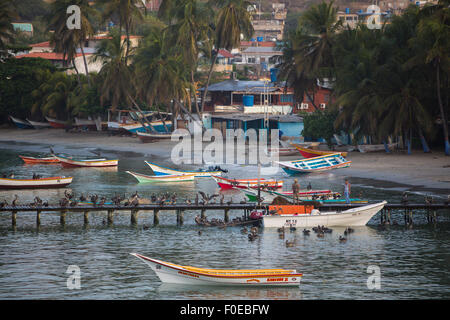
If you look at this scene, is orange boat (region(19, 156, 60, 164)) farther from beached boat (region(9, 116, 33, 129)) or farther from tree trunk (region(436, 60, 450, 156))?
tree trunk (region(436, 60, 450, 156))

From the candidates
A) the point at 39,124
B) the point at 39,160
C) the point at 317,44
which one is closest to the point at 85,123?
the point at 39,124

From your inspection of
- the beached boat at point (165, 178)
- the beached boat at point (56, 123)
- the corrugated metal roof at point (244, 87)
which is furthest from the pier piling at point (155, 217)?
the beached boat at point (56, 123)

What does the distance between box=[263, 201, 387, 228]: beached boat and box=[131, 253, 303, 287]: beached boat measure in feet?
38.4

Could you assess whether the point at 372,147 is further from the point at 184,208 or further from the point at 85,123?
the point at 85,123

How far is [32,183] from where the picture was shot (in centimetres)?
6200

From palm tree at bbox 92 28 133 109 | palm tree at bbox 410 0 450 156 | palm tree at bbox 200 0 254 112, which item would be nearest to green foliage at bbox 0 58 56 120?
palm tree at bbox 92 28 133 109

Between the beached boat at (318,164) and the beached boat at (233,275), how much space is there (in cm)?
3453

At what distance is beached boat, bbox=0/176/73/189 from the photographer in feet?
203

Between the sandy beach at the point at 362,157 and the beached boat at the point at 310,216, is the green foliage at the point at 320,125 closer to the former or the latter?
the sandy beach at the point at 362,157

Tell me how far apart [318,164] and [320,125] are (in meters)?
14.5

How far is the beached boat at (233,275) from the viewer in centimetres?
3206
